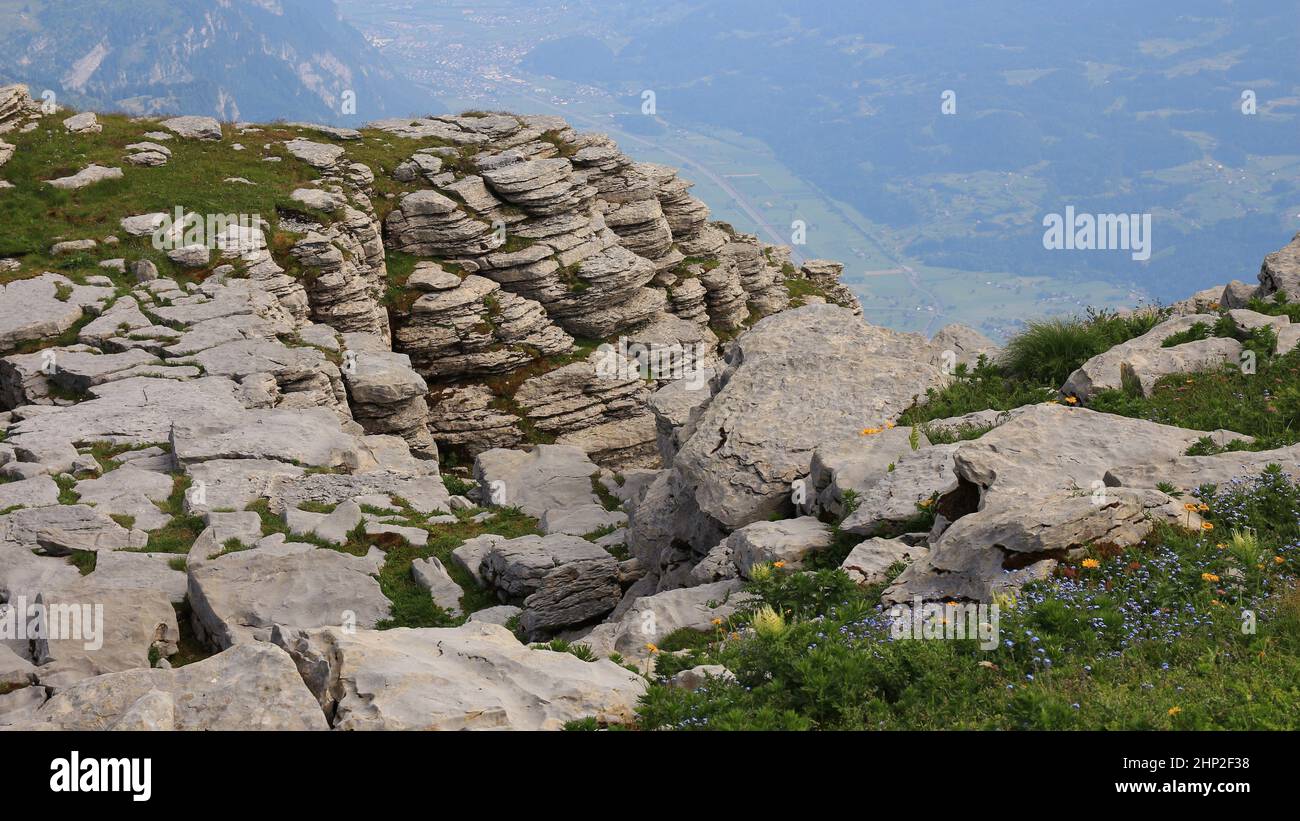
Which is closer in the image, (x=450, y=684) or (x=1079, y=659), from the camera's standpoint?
(x=1079, y=659)

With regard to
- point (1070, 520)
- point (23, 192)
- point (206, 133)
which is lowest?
point (1070, 520)

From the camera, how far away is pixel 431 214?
155ft

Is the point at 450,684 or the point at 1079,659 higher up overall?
the point at 1079,659

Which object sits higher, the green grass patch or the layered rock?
the green grass patch

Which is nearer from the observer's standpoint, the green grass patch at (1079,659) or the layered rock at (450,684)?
the green grass patch at (1079,659)

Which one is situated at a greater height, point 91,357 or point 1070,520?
point 91,357

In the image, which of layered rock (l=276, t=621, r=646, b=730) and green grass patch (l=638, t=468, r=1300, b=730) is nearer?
green grass patch (l=638, t=468, r=1300, b=730)

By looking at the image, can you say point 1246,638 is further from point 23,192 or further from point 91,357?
point 23,192

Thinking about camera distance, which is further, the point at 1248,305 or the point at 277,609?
the point at 1248,305

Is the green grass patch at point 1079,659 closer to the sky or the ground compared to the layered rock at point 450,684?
closer to the sky
